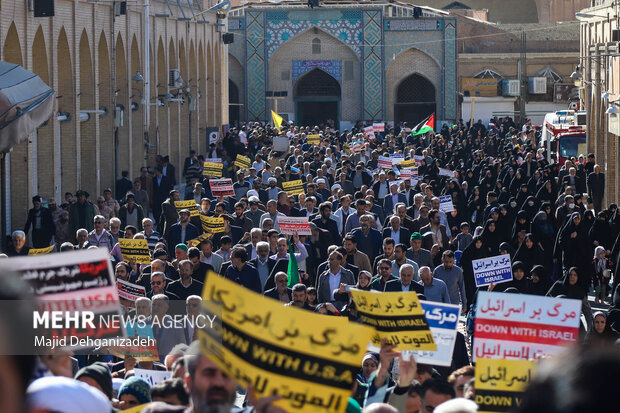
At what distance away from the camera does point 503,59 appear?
51125 mm

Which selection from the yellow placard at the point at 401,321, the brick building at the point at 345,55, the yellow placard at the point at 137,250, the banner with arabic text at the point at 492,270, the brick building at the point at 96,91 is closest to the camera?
the yellow placard at the point at 401,321

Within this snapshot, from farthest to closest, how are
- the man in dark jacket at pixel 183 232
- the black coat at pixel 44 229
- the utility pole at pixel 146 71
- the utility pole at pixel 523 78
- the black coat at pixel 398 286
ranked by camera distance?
the utility pole at pixel 523 78 → the utility pole at pixel 146 71 → the black coat at pixel 44 229 → the man in dark jacket at pixel 183 232 → the black coat at pixel 398 286

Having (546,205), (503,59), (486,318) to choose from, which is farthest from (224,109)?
(486,318)

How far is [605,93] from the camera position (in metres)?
26.0

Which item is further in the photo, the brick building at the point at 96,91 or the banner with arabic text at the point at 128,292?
the brick building at the point at 96,91

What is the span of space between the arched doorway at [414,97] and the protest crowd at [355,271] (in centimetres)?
2334

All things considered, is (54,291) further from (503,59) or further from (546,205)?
(503,59)

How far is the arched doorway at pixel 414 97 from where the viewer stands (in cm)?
4819

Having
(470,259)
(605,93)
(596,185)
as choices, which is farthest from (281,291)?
(605,93)

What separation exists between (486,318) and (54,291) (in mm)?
2209

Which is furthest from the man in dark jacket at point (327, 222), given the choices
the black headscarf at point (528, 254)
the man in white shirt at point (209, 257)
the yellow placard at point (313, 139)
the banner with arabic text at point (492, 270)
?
the yellow placard at point (313, 139)

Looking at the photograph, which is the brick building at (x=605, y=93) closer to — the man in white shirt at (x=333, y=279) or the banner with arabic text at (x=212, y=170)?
the banner with arabic text at (x=212, y=170)

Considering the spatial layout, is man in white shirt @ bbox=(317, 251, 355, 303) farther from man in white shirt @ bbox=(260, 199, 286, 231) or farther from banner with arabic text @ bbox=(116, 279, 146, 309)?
man in white shirt @ bbox=(260, 199, 286, 231)

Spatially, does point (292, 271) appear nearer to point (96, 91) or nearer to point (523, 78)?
point (96, 91)
